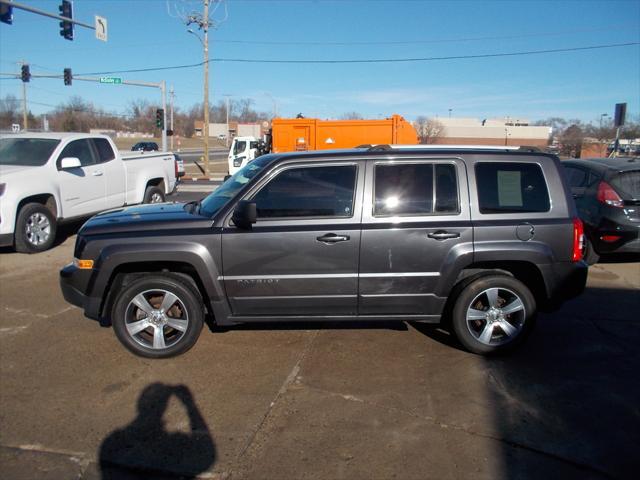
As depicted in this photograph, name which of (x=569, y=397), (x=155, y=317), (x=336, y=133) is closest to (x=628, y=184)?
(x=569, y=397)

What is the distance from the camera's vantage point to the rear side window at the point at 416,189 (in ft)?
13.6

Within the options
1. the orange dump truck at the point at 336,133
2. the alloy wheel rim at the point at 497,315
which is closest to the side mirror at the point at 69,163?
the alloy wheel rim at the point at 497,315

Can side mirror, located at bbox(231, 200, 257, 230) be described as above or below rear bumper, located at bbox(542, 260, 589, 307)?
above

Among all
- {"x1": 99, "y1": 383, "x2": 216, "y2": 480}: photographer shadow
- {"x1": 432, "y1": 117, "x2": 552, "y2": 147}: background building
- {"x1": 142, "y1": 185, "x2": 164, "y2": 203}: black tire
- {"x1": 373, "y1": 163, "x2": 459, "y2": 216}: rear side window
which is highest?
{"x1": 432, "y1": 117, "x2": 552, "y2": 147}: background building

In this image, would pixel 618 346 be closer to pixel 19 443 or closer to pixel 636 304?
pixel 636 304

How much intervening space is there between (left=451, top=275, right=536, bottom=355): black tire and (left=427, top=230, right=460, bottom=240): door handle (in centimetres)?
47

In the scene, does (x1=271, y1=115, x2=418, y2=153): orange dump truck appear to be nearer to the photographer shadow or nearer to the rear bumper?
the rear bumper

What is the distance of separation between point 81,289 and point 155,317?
2.22ft

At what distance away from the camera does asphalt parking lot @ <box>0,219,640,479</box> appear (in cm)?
288

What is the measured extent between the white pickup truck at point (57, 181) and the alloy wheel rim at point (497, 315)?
6.94m

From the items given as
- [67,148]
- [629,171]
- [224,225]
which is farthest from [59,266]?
[629,171]

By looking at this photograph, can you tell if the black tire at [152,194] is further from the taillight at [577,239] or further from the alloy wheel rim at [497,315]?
the taillight at [577,239]

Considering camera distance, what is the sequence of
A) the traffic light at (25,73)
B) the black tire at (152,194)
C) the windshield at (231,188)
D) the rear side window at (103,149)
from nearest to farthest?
the windshield at (231,188), the rear side window at (103,149), the black tire at (152,194), the traffic light at (25,73)

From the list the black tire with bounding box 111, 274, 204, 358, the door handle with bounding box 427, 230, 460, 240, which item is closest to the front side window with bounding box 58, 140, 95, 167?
the black tire with bounding box 111, 274, 204, 358
